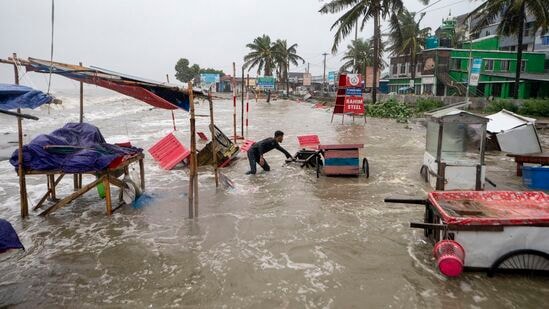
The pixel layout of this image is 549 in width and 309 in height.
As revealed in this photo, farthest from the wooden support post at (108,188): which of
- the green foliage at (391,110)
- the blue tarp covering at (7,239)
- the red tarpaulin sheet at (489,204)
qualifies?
the green foliage at (391,110)

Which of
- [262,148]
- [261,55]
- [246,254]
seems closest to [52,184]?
[246,254]

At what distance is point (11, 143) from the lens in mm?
17297

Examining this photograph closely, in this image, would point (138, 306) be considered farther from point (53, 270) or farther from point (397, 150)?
point (397, 150)

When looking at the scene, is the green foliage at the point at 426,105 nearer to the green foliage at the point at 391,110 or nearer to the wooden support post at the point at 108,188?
the green foliage at the point at 391,110

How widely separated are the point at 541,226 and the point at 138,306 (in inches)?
190

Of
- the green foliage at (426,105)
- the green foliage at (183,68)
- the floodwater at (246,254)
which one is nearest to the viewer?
the floodwater at (246,254)

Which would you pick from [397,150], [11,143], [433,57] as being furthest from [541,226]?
[433,57]

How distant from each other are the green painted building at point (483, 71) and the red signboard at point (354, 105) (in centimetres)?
1660

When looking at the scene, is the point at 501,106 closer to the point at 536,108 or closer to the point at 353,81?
the point at 536,108

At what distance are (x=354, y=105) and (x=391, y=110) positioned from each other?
21.4ft

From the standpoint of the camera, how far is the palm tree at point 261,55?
64.4 meters

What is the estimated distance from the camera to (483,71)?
36.0m

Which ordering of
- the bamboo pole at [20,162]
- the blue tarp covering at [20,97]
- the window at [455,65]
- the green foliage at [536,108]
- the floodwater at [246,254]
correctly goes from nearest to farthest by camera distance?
the floodwater at [246,254] → the blue tarp covering at [20,97] → the bamboo pole at [20,162] → the green foliage at [536,108] → the window at [455,65]

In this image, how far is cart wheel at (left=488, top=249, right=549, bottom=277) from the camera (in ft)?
15.3
